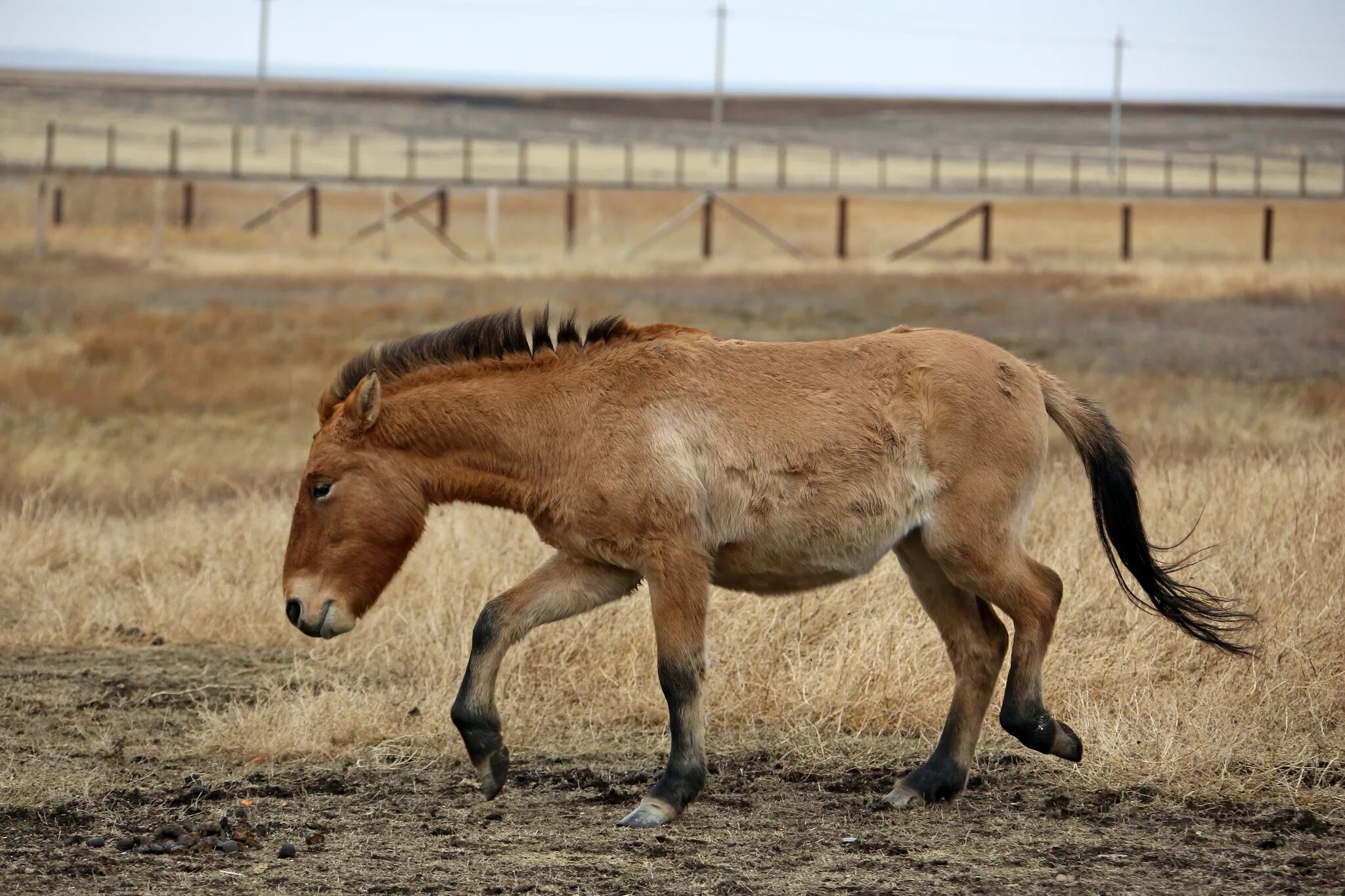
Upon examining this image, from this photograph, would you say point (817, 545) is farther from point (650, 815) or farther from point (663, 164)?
point (663, 164)

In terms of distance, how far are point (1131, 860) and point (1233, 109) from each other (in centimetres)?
10395

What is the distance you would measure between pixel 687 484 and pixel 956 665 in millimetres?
1324

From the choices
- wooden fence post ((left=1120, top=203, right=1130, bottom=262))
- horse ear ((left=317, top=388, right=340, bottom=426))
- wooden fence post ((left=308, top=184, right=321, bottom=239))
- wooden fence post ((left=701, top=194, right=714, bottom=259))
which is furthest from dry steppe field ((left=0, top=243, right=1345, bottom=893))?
wooden fence post ((left=308, top=184, right=321, bottom=239))

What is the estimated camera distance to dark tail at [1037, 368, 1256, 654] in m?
6.02

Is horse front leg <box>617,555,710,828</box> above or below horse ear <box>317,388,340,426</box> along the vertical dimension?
below

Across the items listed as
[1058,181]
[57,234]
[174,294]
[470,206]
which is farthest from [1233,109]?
[174,294]

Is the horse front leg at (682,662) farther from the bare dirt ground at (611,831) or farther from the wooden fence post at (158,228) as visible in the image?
the wooden fence post at (158,228)

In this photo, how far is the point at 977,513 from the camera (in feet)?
18.2

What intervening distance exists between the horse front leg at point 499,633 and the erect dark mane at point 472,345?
875 mm

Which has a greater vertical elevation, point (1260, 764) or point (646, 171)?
point (646, 171)

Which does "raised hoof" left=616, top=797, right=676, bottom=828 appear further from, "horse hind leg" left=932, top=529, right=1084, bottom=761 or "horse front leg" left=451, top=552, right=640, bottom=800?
"horse hind leg" left=932, top=529, right=1084, bottom=761

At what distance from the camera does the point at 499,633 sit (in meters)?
5.49

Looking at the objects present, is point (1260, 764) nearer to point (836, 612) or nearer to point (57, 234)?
point (836, 612)

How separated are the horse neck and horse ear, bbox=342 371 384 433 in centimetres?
6
